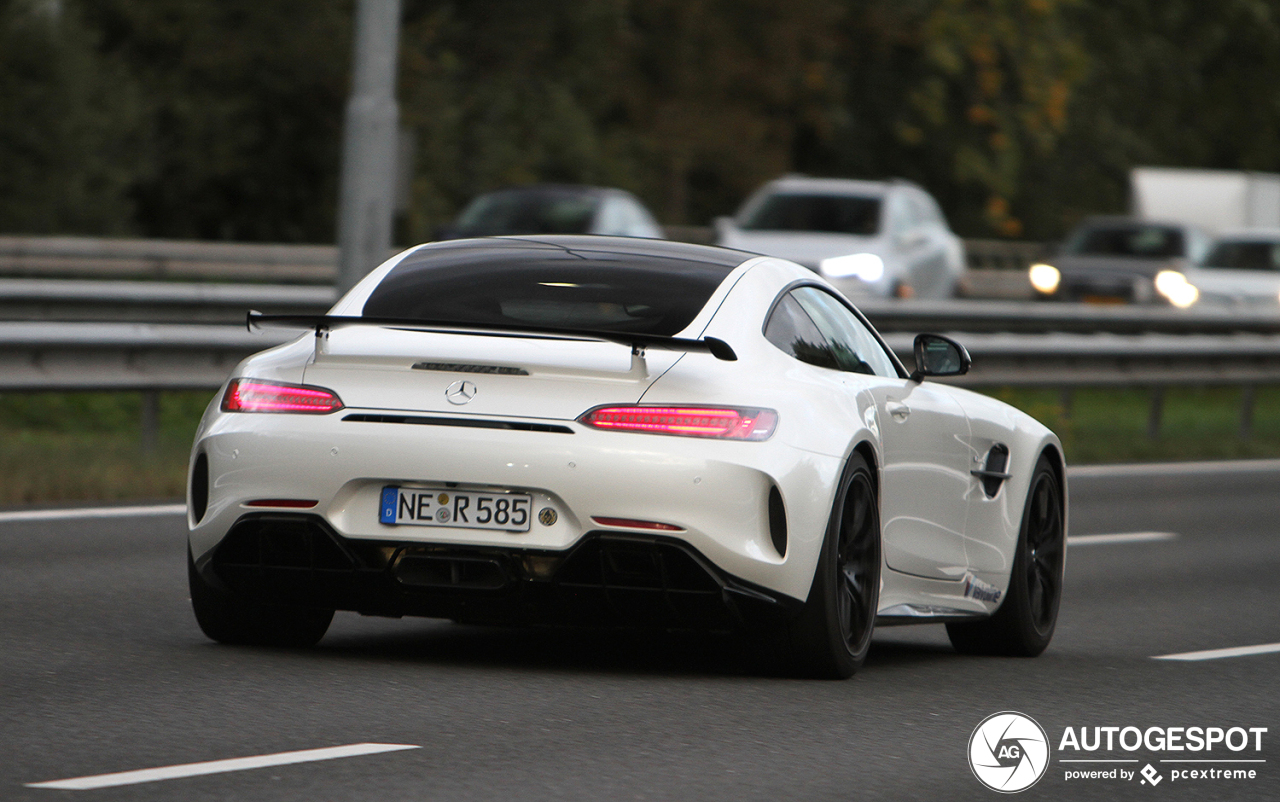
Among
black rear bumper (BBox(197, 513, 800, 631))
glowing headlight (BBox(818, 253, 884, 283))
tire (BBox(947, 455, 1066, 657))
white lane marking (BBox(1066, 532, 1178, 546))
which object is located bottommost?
white lane marking (BBox(1066, 532, 1178, 546))

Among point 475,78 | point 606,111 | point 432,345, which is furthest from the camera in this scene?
point 606,111

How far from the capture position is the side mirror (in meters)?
8.84

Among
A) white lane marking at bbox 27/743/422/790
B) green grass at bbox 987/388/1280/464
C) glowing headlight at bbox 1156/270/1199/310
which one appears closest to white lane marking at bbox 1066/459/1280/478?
green grass at bbox 987/388/1280/464

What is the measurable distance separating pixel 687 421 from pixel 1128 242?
2622cm

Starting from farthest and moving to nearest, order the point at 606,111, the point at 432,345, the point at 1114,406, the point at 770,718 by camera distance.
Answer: the point at 606,111 < the point at 1114,406 < the point at 432,345 < the point at 770,718

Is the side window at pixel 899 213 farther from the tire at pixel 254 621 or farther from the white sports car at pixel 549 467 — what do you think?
the tire at pixel 254 621

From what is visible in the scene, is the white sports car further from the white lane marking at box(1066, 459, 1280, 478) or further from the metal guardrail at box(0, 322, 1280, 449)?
the white lane marking at box(1066, 459, 1280, 478)

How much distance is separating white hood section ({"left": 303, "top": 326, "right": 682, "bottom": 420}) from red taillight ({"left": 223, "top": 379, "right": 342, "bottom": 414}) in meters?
0.04

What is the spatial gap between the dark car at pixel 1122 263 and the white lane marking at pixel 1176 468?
32.4ft

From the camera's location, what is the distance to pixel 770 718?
6.95m

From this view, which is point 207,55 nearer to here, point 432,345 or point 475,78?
point 475,78

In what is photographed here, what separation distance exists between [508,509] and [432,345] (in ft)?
1.90

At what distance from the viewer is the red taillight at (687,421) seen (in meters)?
7.25

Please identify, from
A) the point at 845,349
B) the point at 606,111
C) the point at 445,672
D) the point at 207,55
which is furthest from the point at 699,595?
the point at 606,111
